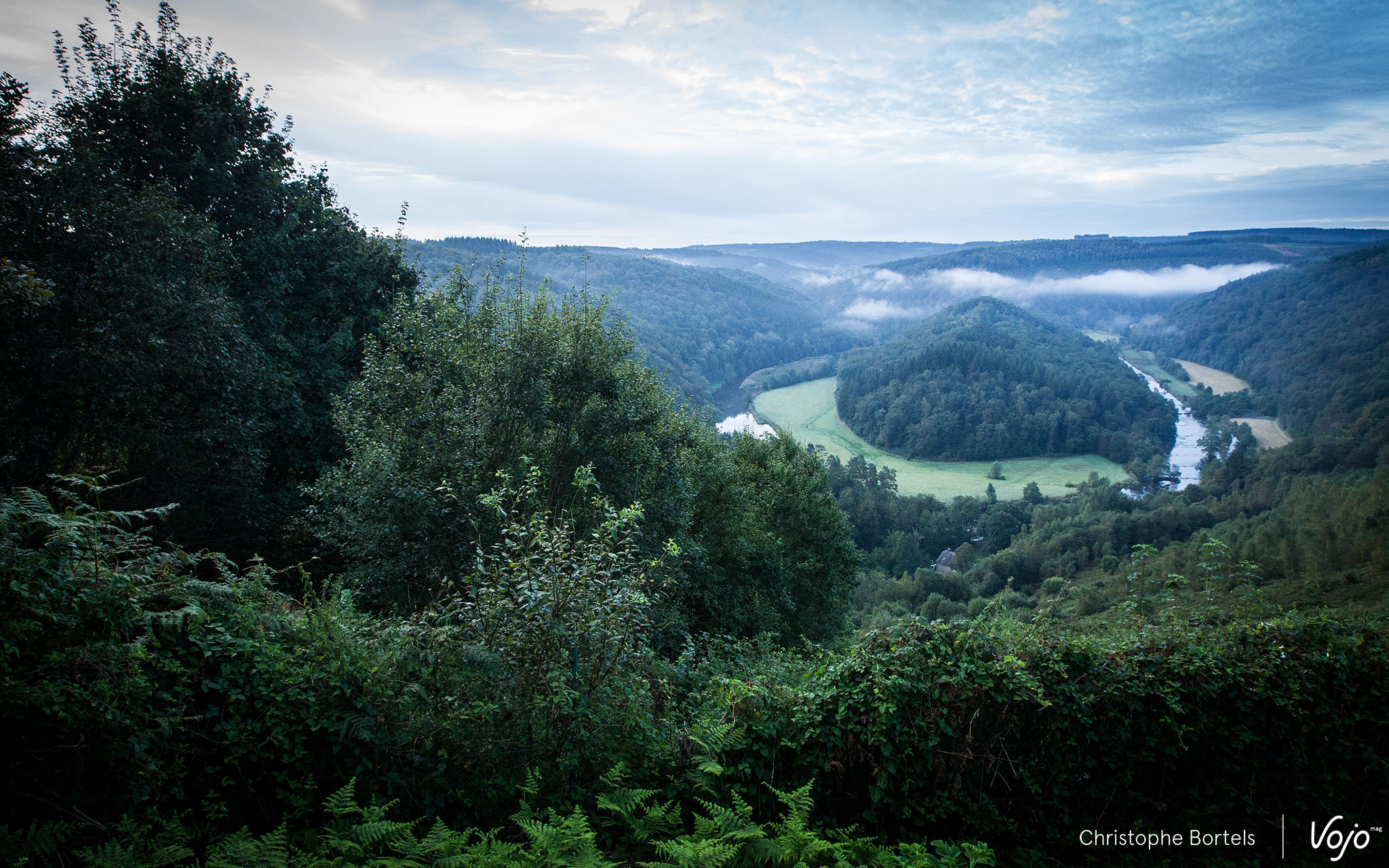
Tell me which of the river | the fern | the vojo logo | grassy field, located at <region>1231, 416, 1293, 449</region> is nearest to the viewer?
the fern

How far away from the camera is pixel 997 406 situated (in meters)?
124

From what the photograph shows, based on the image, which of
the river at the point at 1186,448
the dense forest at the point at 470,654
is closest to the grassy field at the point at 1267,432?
the river at the point at 1186,448

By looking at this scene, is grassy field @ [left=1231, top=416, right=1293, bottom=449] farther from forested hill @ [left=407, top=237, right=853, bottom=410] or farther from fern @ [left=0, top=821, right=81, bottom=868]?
fern @ [left=0, top=821, right=81, bottom=868]

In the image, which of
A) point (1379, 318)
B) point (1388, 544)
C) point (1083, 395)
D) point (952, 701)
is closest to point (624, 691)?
point (952, 701)

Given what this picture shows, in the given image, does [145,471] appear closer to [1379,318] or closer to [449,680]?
[449,680]

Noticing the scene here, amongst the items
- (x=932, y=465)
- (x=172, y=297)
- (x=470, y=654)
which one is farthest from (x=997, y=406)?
(x=470, y=654)

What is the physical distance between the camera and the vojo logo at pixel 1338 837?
5.85 meters

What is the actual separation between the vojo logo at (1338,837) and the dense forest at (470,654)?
132 millimetres

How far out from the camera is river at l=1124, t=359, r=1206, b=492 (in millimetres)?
97312

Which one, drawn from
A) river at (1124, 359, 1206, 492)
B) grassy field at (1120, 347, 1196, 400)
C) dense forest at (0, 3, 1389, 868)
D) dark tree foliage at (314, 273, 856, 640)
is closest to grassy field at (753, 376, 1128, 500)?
river at (1124, 359, 1206, 492)

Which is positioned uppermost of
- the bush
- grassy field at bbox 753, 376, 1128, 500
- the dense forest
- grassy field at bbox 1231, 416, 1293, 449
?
the dense forest

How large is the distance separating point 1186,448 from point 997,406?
107ft

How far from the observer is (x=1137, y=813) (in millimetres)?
5945

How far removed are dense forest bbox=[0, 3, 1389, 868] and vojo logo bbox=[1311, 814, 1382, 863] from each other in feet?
0.43
